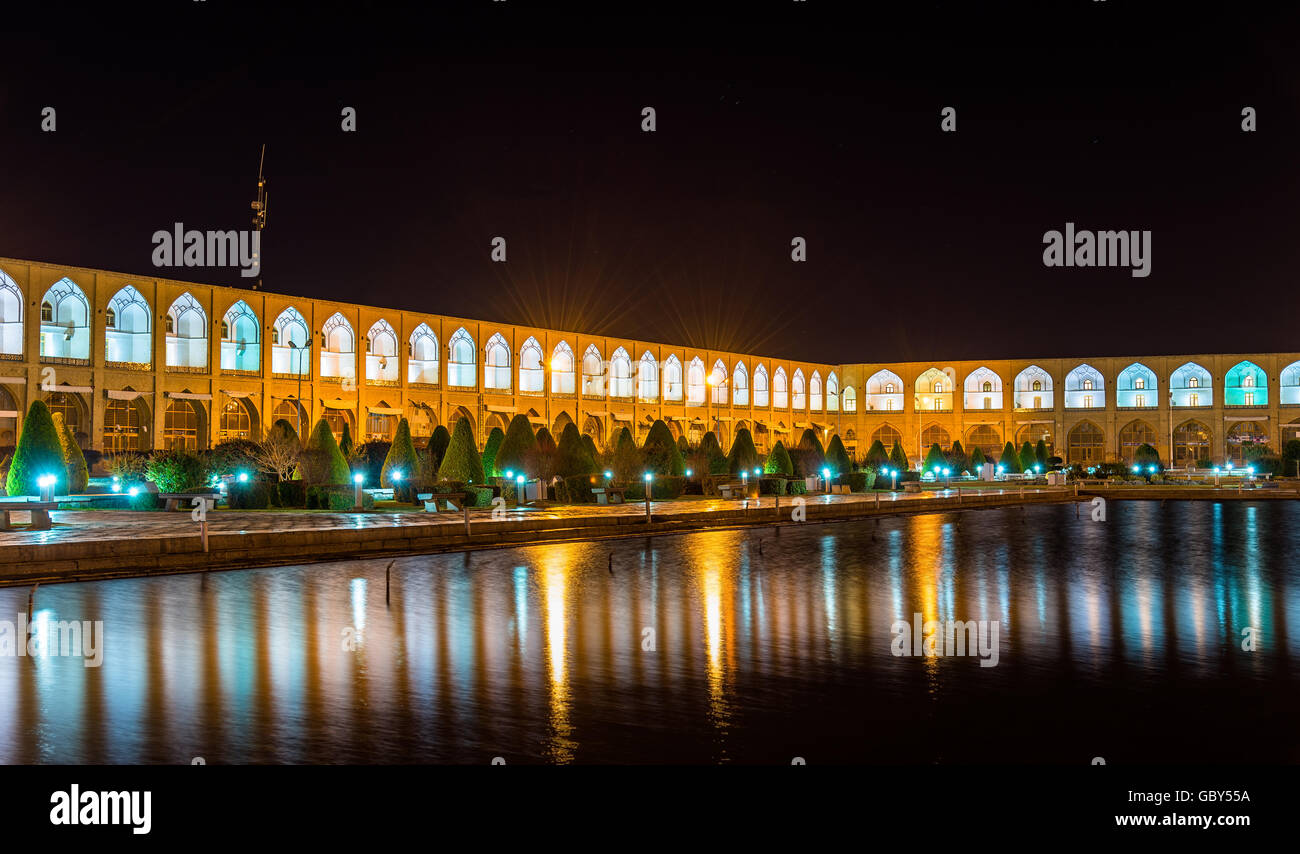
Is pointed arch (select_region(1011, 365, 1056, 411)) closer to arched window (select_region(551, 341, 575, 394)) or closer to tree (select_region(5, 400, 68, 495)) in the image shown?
arched window (select_region(551, 341, 575, 394))

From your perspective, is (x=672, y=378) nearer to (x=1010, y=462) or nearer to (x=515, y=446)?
(x=1010, y=462)

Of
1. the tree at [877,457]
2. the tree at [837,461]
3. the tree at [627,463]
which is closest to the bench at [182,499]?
the tree at [627,463]

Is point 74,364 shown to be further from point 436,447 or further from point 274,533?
point 274,533

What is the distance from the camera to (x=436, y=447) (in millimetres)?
24516

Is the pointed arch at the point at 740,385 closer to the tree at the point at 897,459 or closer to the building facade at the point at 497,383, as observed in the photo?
the building facade at the point at 497,383

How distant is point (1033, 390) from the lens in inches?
2190

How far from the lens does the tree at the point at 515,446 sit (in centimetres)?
2380

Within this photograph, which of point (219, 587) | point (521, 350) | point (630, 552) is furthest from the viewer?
point (521, 350)

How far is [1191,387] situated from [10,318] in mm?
49748

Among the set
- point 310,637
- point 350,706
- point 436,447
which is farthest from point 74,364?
point 350,706

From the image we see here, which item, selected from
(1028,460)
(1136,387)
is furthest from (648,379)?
(1136,387)

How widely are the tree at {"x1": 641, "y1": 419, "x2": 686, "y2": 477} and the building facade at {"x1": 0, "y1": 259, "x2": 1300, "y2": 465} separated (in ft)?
14.9

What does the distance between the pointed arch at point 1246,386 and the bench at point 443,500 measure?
44.8 m
